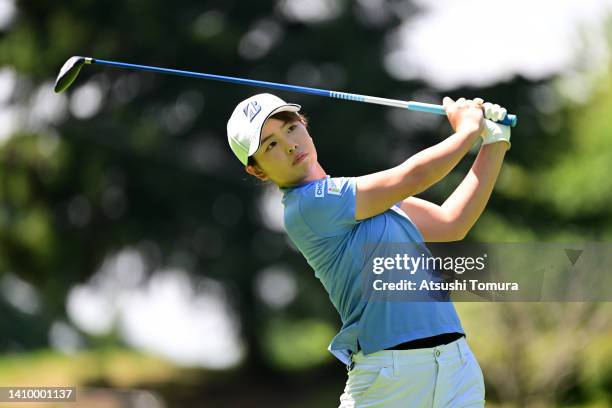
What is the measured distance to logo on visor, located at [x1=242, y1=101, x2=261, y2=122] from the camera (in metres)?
3.34

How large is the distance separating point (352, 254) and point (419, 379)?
0.42 metres

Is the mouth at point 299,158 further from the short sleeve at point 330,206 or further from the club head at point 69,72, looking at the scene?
the club head at point 69,72

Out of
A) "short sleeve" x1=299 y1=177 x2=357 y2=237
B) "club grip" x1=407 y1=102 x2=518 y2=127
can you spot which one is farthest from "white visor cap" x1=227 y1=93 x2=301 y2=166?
"club grip" x1=407 y1=102 x2=518 y2=127

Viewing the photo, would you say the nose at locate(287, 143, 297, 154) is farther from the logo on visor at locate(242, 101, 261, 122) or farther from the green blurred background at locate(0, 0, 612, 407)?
the green blurred background at locate(0, 0, 612, 407)

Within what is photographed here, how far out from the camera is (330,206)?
3.24 meters

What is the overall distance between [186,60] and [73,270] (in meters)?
3.78

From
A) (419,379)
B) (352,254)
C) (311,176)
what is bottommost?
(419,379)

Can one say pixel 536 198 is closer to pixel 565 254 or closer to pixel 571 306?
pixel 571 306

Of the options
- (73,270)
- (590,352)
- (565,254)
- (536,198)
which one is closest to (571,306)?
(590,352)

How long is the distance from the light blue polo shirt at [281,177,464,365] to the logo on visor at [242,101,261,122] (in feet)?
0.84

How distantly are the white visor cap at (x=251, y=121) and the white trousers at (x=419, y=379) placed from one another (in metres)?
0.74

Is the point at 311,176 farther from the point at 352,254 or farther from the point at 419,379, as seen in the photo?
the point at 419,379

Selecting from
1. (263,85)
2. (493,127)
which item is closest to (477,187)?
(493,127)

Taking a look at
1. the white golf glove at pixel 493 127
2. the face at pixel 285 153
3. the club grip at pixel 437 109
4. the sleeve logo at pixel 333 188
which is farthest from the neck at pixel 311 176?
the white golf glove at pixel 493 127
